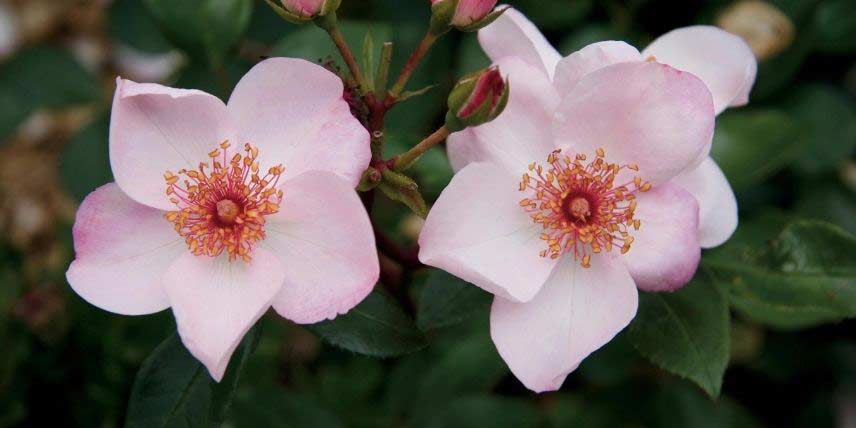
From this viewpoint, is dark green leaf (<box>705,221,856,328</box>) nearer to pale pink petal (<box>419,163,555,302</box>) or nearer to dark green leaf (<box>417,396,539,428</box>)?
pale pink petal (<box>419,163,555,302</box>)

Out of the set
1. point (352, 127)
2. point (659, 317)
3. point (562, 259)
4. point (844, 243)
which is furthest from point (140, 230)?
point (844, 243)

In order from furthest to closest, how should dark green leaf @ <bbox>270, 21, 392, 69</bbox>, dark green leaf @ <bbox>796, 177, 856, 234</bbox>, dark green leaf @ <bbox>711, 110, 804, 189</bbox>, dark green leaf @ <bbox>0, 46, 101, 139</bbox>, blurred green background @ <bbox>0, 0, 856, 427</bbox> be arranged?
→ dark green leaf @ <bbox>0, 46, 101, 139</bbox> < dark green leaf @ <bbox>796, 177, 856, 234</bbox> < blurred green background @ <bbox>0, 0, 856, 427</bbox> < dark green leaf @ <bbox>711, 110, 804, 189</bbox> < dark green leaf @ <bbox>270, 21, 392, 69</bbox>

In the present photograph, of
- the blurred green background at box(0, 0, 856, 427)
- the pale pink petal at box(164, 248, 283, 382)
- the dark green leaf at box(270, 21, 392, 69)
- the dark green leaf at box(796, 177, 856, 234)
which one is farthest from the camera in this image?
the dark green leaf at box(796, 177, 856, 234)

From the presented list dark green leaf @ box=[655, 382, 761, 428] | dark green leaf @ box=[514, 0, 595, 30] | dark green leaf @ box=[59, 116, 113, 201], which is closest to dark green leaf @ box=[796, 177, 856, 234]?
dark green leaf @ box=[655, 382, 761, 428]

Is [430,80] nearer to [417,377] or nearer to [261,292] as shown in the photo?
[417,377]

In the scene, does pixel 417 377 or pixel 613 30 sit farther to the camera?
pixel 417 377

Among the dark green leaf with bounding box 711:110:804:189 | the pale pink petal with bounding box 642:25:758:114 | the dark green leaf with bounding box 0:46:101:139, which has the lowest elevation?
the dark green leaf with bounding box 0:46:101:139

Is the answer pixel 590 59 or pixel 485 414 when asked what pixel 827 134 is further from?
pixel 590 59
